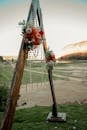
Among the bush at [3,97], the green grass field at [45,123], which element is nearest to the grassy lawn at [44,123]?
the green grass field at [45,123]

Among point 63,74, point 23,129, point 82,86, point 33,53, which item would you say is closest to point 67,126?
point 23,129

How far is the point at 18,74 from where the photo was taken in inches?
143

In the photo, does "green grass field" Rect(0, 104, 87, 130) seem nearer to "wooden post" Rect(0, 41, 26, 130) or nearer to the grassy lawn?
the grassy lawn

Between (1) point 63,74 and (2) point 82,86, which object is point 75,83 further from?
(1) point 63,74

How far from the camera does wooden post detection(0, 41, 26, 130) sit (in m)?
3.22

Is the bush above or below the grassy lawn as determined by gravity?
above

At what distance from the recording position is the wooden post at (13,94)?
322 cm

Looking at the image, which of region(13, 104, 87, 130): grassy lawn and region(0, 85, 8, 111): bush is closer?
region(13, 104, 87, 130): grassy lawn

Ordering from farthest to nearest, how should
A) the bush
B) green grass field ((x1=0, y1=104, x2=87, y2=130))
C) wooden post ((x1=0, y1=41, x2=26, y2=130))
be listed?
the bush → green grass field ((x1=0, y1=104, x2=87, y2=130)) → wooden post ((x1=0, y1=41, x2=26, y2=130))

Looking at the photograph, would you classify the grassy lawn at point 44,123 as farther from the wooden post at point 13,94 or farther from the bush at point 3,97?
the bush at point 3,97

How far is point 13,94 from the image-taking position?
11.3 ft

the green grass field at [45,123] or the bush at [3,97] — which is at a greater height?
the bush at [3,97]

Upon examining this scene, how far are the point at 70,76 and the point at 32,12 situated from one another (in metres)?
30.2

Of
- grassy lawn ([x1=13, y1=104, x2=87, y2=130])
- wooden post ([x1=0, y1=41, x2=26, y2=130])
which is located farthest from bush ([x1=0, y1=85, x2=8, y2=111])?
wooden post ([x1=0, y1=41, x2=26, y2=130])
